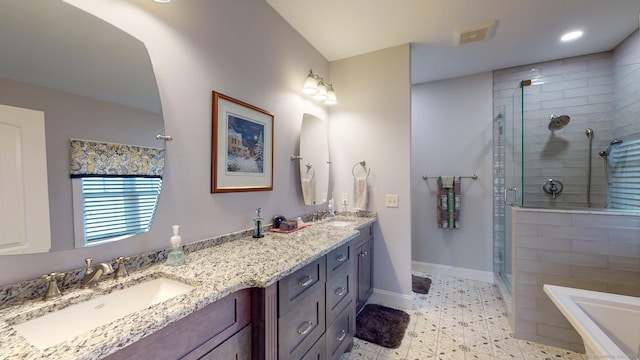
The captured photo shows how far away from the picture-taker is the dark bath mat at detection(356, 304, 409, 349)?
2.00 m

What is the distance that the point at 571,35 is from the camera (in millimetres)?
2348

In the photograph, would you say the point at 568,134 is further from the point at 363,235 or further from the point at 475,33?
the point at 363,235

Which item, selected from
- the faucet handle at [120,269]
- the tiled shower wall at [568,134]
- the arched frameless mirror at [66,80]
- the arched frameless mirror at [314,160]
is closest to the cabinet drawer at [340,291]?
the arched frameless mirror at [314,160]

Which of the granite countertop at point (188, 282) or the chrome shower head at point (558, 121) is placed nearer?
the granite countertop at point (188, 282)

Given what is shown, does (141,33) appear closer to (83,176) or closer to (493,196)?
(83,176)

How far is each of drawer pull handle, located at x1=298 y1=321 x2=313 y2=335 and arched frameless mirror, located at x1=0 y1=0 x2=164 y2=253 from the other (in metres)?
1.02

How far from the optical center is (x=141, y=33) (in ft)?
3.78

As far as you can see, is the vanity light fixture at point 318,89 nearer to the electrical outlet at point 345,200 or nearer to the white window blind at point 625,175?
the electrical outlet at point 345,200

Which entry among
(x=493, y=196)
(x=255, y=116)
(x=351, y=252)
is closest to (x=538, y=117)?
(x=493, y=196)

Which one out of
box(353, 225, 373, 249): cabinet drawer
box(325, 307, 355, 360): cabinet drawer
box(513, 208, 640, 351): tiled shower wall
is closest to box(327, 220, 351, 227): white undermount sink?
box(353, 225, 373, 249): cabinet drawer

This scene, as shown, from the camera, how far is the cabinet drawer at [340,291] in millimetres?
1537

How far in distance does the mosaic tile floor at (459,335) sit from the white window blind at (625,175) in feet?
3.91

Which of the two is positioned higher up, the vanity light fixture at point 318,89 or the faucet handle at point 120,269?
the vanity light fixture at point 318,89

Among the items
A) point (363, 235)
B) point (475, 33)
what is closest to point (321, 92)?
point (363, 235)
